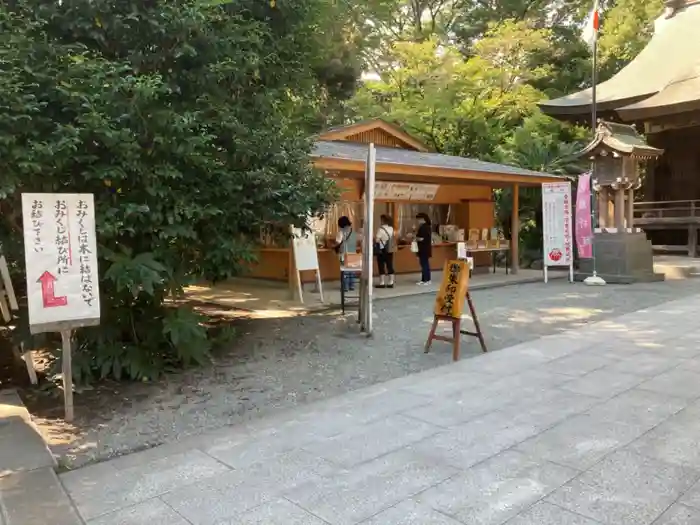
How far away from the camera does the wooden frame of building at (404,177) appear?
34.9 ft

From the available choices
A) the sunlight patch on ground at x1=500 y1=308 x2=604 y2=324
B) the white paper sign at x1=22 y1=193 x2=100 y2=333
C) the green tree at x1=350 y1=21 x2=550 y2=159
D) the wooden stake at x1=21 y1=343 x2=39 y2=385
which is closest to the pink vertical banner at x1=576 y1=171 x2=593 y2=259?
the sunlight patch on ground at x1=500 y1=308 x2=604 y2=324

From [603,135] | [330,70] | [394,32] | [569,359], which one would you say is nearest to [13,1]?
[569,359]

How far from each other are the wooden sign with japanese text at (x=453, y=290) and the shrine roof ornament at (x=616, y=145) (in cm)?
840

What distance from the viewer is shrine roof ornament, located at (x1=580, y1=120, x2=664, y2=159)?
41.2 ft

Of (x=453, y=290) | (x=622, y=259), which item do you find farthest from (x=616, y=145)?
(x=453, y=290)

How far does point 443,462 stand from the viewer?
3.49 metres

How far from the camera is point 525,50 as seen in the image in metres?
20.4

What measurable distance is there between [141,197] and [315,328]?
141 inches

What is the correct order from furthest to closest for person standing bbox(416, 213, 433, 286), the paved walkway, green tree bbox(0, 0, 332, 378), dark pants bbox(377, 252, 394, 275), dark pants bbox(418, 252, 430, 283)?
dark pants bbox(418, 252, 430, 283)
person standing bbox(416, 213, 433, 286)
dark pants bbox(377, 252, 394, 275)
green tree bbox(0, 0, 332, 378)
the paved walkway

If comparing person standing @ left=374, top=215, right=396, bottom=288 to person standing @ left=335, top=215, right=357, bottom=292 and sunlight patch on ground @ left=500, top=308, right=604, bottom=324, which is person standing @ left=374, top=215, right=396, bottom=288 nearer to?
person standing @ left=335, top=215, right=357, bottom=292

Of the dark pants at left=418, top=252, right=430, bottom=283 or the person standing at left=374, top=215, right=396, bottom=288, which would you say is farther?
the dark pants at left=418, top=252, right=430, bottom=283

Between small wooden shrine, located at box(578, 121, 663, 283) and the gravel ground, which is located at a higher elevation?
small wooden shrine, located at box(578, 121, 663, 283)

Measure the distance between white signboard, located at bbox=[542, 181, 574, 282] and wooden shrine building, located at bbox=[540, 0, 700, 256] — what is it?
5.47 meters

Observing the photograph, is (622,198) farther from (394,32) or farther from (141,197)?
(394,32)
